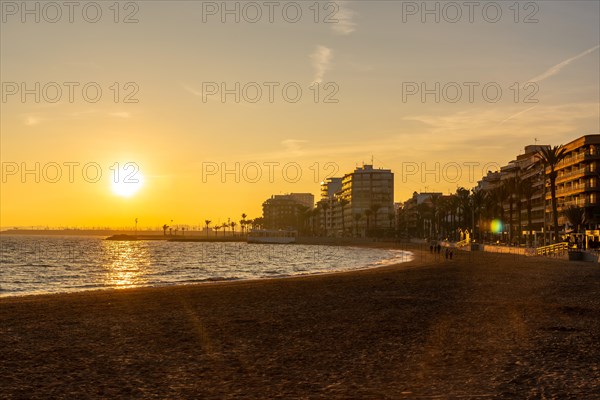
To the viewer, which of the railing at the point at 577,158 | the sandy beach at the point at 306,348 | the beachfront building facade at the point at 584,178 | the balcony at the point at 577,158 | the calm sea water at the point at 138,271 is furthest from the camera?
the railing at the point at 577,158

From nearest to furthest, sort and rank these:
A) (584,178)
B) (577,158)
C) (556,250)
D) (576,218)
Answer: (556,250), (576,218), (584,178), (577,158)

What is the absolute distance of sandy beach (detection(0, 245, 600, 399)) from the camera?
40.7 ft

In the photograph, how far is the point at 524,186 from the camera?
124438 millimetres

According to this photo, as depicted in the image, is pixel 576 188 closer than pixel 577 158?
No

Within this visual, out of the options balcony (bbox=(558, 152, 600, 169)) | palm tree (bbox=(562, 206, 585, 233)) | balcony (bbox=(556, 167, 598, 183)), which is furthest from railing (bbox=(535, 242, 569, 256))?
balcony (bbox=(558, 152, 600, 169))

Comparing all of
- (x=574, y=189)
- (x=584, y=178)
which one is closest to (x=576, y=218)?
(x=584, y=178)

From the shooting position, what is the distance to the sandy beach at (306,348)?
1239 cm

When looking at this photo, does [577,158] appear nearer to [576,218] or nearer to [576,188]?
[576,188]

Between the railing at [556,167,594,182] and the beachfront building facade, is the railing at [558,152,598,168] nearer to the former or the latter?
the beachfront building facade

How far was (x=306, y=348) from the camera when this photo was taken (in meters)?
16.9

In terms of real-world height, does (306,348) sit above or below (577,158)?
below

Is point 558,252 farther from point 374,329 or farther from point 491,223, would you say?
point 491,223

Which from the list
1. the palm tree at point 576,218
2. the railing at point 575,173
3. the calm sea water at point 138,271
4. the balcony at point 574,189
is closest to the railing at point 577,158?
the railing at point 575,173

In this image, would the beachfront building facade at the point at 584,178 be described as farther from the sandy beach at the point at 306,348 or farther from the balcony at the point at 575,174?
the sandy beach at the point at 306,348
